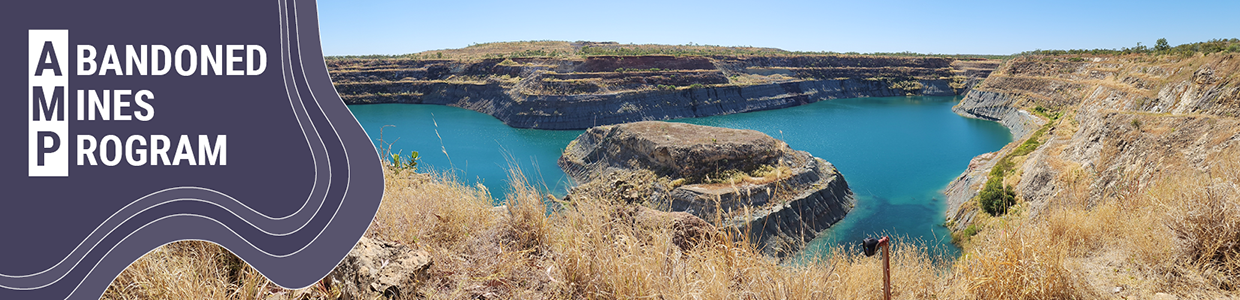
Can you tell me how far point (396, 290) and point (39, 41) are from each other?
241cm

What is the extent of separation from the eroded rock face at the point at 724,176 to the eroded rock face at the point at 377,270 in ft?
54.2

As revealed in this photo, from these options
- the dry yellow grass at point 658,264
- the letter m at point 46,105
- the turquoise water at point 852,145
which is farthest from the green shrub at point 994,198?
the letter m at point 46,105

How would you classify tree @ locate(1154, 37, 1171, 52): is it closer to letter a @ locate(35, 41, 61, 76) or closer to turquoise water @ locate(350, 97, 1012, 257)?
turquoise water @ locate(350, 97, 1012, 257)

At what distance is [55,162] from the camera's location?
306cm

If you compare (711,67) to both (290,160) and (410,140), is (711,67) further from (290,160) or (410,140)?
(290,160)

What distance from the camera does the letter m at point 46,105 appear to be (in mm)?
3043

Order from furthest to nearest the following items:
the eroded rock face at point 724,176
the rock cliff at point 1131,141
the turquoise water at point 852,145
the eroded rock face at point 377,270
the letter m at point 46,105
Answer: the turquoise water at point 852,145 < the eroded rock face at point 724,176 < the rock cliff at point 1131,141 < the eroded rock face at point 377,270 < the letter m at point 46,105

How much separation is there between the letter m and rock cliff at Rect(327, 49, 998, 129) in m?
44.9

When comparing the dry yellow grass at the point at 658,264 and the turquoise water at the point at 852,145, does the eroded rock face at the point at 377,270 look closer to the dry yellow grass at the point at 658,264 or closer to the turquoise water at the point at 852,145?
the dry yellow grass at the point at 658,264

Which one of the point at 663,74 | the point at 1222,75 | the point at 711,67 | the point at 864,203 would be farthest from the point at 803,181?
the point at 711,67

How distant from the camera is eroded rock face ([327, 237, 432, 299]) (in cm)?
348

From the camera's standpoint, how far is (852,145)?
1636 inches

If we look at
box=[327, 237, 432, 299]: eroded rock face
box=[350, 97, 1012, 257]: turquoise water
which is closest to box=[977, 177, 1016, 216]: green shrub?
box=[350, 97, 1012, 257]: turquoise water

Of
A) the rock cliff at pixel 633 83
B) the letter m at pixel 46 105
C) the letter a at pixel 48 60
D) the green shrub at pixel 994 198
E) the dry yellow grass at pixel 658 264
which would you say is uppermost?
the rock cliff at pixel 633 83
